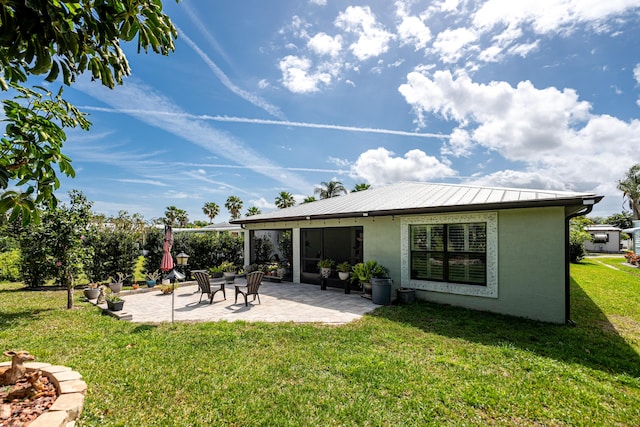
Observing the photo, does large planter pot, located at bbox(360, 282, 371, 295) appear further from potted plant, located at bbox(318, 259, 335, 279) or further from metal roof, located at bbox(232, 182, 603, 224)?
metal roof, located at bbox(232, 182, 603, 224)

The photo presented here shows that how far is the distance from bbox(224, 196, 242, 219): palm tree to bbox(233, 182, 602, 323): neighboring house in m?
34.6

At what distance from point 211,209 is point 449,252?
144 ft

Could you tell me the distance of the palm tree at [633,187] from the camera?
132 feet

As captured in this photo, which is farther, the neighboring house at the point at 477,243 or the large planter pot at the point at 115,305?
the large planter pot at the point at 115,305

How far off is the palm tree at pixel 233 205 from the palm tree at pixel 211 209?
12.6 ft

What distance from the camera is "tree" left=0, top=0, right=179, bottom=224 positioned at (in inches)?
54.3

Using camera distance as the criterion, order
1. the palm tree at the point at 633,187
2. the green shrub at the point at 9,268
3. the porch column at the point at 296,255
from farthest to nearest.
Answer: the palm tree at the point at 633,187 → the green shrub at the point at 9,268 → the porch column at the point at 296,255

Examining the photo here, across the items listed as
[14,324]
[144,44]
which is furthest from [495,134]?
[14,324]

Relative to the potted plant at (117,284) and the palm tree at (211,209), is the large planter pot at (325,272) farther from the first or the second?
the palm tree at (211,209)

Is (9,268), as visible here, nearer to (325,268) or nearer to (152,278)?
(152,278)

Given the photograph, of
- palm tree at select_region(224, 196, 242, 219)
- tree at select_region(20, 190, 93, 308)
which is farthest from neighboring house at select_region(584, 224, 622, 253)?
tree at select_region(20, 190, 93, 308)

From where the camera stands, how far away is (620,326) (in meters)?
7.00

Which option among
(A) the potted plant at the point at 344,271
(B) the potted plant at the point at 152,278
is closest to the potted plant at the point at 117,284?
(B) the potted plant at the point at 152,278

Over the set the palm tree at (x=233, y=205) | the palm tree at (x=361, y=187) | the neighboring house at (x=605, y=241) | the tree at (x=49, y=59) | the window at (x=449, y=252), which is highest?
the palm tree at (x=361, y=187)
